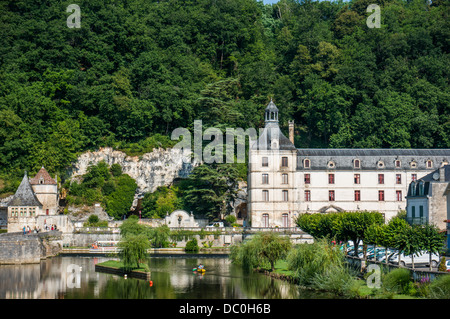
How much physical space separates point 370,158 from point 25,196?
35049mm

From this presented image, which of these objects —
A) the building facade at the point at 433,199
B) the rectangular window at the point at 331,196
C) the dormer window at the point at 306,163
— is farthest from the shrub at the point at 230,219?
the building facade at the point at 433,199

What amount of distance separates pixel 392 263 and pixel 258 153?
2995cm

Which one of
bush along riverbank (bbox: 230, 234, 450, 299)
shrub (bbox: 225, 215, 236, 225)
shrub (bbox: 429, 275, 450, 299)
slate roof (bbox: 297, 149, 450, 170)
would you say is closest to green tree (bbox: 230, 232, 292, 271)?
bush along riverbank (bbox: 230, 234, 450, 299)

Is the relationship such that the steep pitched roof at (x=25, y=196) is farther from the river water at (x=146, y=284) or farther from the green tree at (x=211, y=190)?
the green tree at (x=211, y=190)

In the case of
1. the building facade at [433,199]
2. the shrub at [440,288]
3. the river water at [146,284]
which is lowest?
the river water at [146,284]

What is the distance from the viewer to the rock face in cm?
7481

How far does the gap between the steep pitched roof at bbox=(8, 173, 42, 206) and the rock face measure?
26.1ft

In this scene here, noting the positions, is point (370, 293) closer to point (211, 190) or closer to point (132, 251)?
point (132, 251)

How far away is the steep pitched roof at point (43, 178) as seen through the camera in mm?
68500

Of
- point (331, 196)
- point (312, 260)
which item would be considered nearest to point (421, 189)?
point (331, 196)

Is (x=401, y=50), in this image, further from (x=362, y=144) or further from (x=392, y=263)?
(x=392, y=263)

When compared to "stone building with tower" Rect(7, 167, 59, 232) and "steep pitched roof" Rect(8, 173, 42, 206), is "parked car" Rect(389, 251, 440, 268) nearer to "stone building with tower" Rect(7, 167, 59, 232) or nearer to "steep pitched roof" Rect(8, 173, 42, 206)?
"stone building with tower" Rect(7, 167, 59, 232)

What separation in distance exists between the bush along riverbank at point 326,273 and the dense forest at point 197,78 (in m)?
29.9

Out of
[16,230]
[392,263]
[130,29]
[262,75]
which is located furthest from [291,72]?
[392,263]
